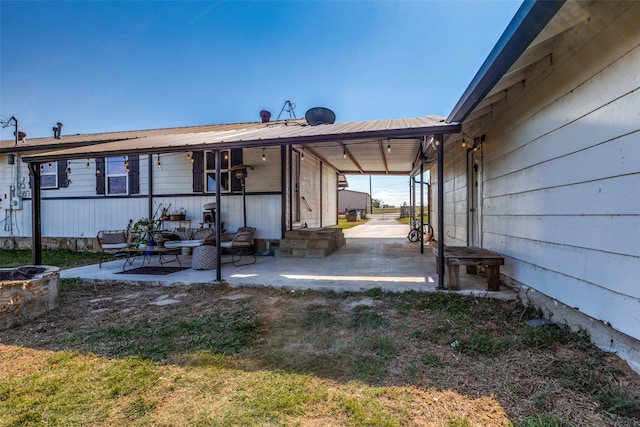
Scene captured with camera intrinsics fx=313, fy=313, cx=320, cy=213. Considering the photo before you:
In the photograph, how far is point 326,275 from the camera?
5148 mm

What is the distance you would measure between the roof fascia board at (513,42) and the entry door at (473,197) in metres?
2.54

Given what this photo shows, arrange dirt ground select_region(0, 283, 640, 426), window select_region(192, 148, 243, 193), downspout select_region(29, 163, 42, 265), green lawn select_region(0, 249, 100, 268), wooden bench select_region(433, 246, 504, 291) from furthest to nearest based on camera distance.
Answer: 1. window select_region(192, 148, 243, 193)
2. green lawn select_region(0, 249, 100, 268)
3. downspout select_region(29, 163, 42, 265)
4. wooden bench select_region(433, 246, 504, 291)
5. dirt ground select_region(0, 283, 640, 426)

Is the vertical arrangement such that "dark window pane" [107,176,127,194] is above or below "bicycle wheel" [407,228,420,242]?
above

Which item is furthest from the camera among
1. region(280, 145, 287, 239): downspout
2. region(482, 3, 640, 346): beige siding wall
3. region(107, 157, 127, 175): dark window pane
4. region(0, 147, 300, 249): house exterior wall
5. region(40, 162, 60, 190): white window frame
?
region(40, 162, 60, 190): white window frame

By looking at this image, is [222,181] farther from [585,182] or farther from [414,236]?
[585,182]

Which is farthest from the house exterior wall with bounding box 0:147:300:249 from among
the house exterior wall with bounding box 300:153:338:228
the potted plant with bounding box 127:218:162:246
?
the house exterior wall with bounding box 300:153:338:228

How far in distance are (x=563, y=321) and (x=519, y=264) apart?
40.8 inches

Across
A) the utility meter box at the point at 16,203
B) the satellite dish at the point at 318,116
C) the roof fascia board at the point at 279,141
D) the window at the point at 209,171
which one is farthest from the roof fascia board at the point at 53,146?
the satellite dish at the point at 318,116

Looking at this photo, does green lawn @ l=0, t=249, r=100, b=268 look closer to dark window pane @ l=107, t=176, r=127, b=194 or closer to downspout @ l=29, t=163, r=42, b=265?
downspout @ l=29, t=163, r=42, b=265

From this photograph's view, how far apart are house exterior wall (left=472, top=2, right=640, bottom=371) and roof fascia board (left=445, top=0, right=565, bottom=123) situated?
0.62 m

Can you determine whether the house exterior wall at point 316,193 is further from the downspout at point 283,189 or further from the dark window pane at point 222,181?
the dark window pane at point 222,181

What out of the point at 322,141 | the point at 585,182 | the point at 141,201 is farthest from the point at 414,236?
the point at 141,201

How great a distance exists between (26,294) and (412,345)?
13.4 ft

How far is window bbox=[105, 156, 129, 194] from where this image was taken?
8.75 metres
